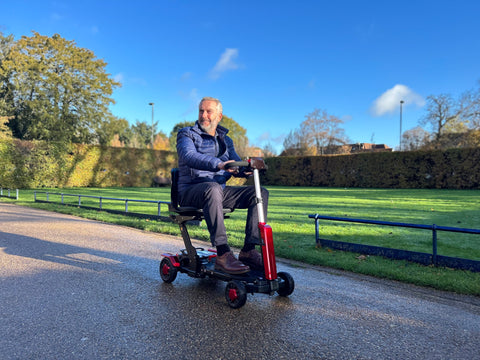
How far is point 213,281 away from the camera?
13.3ft

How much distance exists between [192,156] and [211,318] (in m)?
1.54

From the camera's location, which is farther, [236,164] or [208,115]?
[208,115]

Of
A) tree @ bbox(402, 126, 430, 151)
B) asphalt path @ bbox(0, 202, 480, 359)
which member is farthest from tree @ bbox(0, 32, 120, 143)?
tree @ bbox(402, 126, 430, 151)

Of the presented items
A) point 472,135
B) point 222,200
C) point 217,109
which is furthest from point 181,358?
point 472,135

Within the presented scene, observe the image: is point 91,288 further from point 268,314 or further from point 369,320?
point 369,320

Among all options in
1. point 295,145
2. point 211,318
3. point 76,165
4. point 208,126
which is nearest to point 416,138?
point 295,145

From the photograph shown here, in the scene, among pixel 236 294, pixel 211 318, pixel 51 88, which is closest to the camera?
pixel 211 318

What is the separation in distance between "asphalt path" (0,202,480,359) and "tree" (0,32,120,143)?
110 ft

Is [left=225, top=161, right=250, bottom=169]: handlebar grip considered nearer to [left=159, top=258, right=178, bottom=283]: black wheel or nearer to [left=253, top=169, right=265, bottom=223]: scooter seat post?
[left=253, top=169, right=265, bottom=223]: scooter seat post

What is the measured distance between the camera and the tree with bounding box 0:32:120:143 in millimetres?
34531

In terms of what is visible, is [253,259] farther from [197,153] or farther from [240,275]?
[197,153]

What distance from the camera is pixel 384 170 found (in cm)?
2761

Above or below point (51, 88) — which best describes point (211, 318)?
below

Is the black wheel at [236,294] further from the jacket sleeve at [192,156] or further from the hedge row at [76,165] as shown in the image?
the hedge row at [76,165]
